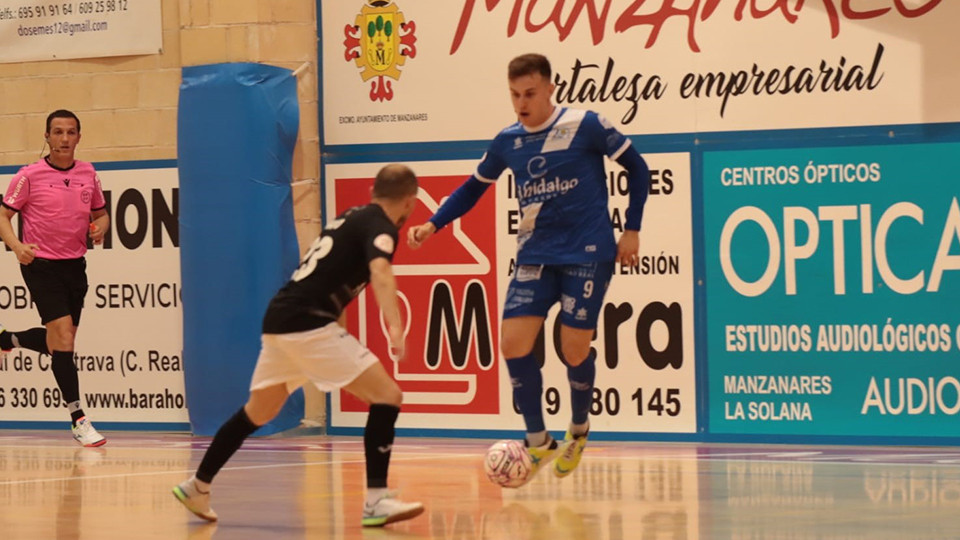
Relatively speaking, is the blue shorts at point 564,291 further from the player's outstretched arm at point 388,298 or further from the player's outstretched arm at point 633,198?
the player's outstretched arm at point 388,298

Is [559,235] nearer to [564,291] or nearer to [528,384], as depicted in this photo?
[564,291]

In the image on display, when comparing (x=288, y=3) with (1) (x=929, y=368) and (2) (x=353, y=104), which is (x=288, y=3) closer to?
(2) (x=353, y=104)

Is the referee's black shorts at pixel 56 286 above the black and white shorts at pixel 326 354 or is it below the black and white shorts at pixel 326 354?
above

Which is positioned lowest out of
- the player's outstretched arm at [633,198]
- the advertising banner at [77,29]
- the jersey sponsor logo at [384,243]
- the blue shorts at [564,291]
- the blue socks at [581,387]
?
the blue socks at [581,387]

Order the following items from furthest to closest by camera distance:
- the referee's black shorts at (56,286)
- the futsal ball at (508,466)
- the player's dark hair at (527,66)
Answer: the referee's black shorts at (56,286) → the player's dark hair at (527,66) → the futsal ball at (508,466)

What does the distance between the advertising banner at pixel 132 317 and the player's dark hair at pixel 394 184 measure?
5701 mm

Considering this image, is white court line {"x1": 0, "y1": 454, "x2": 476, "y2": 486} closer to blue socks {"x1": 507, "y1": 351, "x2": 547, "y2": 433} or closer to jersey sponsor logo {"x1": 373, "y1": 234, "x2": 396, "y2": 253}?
blue socks {"x1": 507, "y1": 351, "x2": 547, "y2": 433}

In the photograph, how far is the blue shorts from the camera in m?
8.02

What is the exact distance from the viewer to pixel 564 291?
812 cm

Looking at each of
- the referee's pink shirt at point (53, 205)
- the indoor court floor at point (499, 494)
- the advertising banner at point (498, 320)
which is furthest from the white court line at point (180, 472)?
the referee's pink shirt at point (53, 205)

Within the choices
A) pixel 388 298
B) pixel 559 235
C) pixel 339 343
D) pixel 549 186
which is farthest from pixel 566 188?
pixel 388 298

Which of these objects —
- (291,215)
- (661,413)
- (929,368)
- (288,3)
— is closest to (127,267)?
(291,215)

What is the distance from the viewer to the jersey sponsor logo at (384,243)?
663 cm

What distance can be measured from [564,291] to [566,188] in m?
0.53
